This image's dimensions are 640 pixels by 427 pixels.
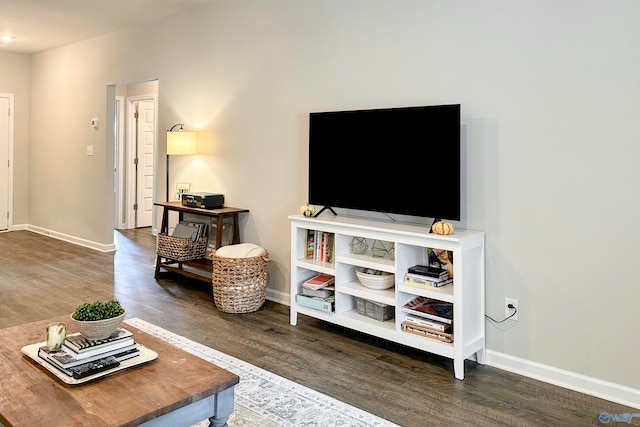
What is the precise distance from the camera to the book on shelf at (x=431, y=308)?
2787mm

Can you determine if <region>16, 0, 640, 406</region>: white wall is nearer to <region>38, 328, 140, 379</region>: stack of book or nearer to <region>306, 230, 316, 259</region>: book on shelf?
<region>306, 230, 316, 259</region>: book on shelf

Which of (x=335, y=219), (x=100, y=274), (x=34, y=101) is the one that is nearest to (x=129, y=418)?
(x=335, y=219)

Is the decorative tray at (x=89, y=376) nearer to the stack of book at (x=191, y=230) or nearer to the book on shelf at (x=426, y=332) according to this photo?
the book on shelf at (x=426, y=332)

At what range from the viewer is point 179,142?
4.59 m

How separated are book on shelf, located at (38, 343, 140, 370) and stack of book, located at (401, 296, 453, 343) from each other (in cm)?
158

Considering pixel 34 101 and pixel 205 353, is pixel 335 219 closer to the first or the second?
pixel 205 353

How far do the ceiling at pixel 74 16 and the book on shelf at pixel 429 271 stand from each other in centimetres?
310

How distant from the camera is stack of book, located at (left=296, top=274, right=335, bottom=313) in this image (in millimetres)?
3283

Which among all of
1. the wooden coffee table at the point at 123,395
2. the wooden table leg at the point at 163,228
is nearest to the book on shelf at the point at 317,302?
the wooden coffee table at the point at 123,395

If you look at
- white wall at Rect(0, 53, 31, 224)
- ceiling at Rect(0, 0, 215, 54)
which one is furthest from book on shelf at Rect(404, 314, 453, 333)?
white wall at Rect(0, 53, 31, 224)

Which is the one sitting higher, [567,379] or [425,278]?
[425,278]

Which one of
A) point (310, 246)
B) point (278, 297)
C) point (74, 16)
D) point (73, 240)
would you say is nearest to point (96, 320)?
point (310, 246)

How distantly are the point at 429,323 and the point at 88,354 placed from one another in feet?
5.84

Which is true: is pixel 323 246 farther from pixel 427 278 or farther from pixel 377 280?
pixel 427 278
